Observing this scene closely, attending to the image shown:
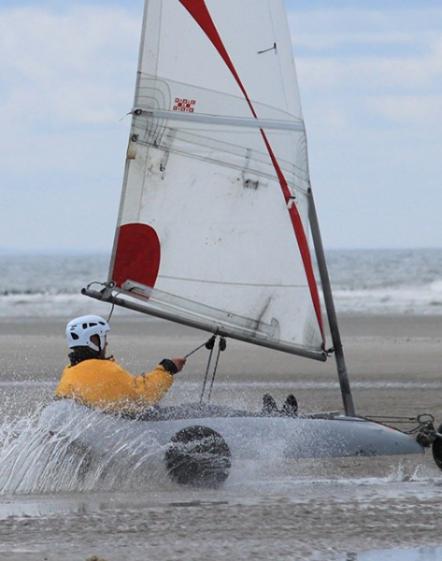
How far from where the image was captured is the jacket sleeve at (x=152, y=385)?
797 centimetres

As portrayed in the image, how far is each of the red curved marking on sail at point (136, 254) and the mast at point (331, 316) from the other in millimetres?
1216

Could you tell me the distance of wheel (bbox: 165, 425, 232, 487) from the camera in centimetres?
776

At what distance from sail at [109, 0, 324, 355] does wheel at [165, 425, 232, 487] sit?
115 cm

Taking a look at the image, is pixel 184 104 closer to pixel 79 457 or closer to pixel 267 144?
pixel 267 144

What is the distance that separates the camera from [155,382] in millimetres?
8016

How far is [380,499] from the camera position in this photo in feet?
23.5

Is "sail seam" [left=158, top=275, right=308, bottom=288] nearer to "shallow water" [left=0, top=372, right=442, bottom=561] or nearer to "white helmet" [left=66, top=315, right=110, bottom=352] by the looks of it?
"white helmet" [left=66, top=315, right=110, bottom=352]

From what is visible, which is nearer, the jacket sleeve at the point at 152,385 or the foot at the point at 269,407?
the jacket sleeve at the point at 152,385

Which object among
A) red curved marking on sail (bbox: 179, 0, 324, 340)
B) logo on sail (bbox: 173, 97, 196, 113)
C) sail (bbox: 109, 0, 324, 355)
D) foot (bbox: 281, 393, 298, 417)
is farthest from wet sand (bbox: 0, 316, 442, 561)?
logo on sail (bbox: 173, 97, 196, 113)

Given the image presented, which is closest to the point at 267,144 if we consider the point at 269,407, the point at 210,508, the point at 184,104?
the point at 184,104

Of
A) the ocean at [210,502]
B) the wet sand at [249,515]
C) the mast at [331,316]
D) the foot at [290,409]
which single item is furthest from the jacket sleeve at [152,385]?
the mast at [331,316]

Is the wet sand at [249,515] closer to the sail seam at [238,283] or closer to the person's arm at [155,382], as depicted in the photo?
the person's arm at [155,382]

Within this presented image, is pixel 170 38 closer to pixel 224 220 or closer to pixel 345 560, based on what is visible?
pixel 224 220

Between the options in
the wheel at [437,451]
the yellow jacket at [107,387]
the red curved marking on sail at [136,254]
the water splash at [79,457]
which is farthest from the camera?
the red curved marking on sail at [136,254]
